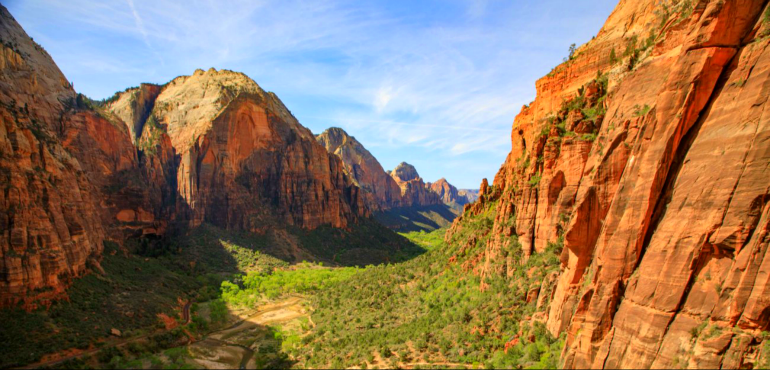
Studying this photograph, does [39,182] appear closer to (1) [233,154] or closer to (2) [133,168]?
(2) [133,168]

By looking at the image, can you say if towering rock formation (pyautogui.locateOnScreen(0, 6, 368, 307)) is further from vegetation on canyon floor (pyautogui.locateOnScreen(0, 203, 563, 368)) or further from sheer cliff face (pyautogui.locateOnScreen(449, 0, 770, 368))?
sheer cliff face (pyautogui.locateOnScreen(449, 0, 770, 368))

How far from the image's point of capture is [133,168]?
87875 millimetres

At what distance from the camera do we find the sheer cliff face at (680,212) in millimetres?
17516

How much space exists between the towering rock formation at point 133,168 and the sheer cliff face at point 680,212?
51912mm

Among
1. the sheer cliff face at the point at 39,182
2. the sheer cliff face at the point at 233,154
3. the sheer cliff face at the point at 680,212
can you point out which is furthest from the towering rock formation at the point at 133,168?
the sheer cliff face at the point at 680,212

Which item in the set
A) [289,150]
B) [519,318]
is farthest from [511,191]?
[289,150]

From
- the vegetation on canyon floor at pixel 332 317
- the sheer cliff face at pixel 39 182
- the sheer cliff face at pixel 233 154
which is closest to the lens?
the vegetation on canyon floor at pixel 332 317

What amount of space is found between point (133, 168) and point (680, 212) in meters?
100.0

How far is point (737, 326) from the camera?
17328 mm

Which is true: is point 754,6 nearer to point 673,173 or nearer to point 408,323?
point 673,173

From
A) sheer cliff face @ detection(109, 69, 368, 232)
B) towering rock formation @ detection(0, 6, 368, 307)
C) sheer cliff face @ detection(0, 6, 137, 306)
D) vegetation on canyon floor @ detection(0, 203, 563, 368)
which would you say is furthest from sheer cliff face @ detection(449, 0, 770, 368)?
sheer cliff face @ detection(109, 69, 368, 232)

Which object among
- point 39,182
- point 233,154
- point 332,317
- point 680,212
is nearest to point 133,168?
point 233,154

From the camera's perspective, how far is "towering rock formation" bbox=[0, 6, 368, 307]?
4256cm

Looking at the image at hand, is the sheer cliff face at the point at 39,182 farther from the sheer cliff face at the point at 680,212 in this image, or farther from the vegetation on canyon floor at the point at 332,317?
the sheer cliff face at the point at 680,212
